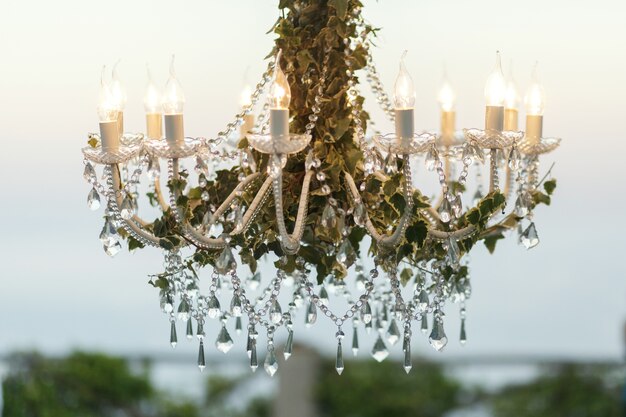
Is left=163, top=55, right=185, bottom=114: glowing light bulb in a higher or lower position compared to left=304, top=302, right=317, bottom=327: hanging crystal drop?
higher

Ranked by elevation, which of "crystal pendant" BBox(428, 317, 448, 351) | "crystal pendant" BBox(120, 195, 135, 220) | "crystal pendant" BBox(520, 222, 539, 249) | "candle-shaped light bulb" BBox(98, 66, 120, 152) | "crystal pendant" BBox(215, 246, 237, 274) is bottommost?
"crystal pendant" BBox(428, 317, 448, 351)

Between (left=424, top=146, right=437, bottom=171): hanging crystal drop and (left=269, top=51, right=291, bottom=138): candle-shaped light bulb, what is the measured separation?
0.19 m

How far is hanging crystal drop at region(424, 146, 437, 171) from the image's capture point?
1271 mm

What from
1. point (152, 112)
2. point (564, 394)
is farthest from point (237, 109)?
point (152, 112)

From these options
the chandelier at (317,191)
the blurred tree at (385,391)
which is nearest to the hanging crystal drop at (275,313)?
the chandelier at (317,191)

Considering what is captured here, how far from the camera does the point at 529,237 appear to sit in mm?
1419

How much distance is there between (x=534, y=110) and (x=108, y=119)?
0.66m

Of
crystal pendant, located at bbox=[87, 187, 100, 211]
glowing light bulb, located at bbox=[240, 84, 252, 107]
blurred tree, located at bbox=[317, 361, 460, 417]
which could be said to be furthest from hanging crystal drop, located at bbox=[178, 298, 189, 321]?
blurred tree, located at bbox=[317, 361, 460, 417]

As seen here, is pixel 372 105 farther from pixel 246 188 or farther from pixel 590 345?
pixel 246 188

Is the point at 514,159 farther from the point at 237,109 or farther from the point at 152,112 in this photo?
the point at 237,109

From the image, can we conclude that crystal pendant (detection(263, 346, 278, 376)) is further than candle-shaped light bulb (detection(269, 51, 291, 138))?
Yes

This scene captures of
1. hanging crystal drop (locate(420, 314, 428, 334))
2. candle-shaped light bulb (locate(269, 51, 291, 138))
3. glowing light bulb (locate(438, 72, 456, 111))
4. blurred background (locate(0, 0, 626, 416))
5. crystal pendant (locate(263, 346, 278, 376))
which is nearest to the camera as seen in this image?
candle-shaped light bulb (locate(269, 51, 291, 138))

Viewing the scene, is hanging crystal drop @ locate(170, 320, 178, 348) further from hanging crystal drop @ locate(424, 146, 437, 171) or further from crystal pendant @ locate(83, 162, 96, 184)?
hanging crystal drop @ locate(424, 146, 437, 171)

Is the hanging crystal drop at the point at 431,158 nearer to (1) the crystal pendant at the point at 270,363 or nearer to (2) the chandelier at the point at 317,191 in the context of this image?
(2) the chandelier at the point at 317,191
